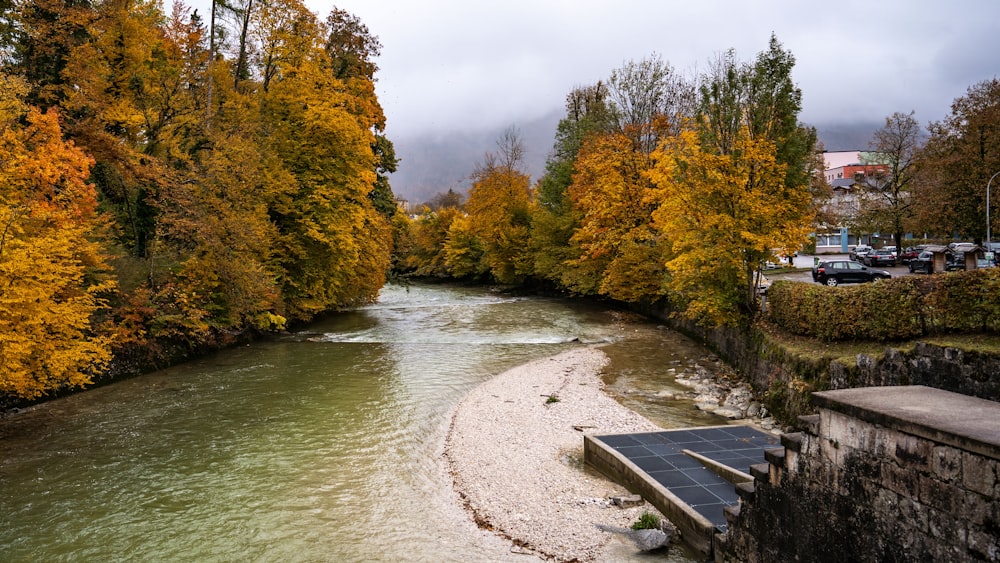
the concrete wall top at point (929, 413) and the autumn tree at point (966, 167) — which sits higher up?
the autumn tree at point (966, 167)

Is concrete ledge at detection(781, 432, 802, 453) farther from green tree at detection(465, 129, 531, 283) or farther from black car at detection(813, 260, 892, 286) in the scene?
green tree at detection(465, 129, 531, 283)

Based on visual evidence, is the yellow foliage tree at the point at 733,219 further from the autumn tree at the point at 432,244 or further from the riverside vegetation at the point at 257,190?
the autumn tree at the point at 432,244

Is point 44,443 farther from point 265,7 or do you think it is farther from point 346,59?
point 346,59

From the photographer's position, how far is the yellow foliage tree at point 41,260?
1263 centimetres

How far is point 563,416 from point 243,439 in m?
7.43

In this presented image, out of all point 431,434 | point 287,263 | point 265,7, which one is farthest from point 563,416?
point 265,7

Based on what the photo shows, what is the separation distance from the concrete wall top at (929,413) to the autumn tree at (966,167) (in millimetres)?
36009

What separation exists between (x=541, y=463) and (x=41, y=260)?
1194cm

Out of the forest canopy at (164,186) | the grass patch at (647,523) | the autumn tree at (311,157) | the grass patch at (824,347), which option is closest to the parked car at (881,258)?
the grass patch at (824,347)

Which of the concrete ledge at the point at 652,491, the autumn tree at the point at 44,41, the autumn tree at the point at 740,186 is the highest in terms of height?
the autumn tree at the point at 44,41

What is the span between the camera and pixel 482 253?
2274 inches

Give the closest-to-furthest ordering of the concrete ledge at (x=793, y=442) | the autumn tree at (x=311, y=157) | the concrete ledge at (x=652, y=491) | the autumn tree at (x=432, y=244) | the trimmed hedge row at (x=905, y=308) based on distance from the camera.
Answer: the concrete ledge at (x=793, y=442) → the concrete ledge at (x=652, y=491) → the trimmed hedge row at (x=905, y=308) → the autumn tree at (x=311, y=157) → the autumn tree at (x=432, y=244)

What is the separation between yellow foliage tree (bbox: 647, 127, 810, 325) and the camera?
1775 centimetres

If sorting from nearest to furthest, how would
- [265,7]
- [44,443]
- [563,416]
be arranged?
[44,443] → [563,416] → [265,7]
